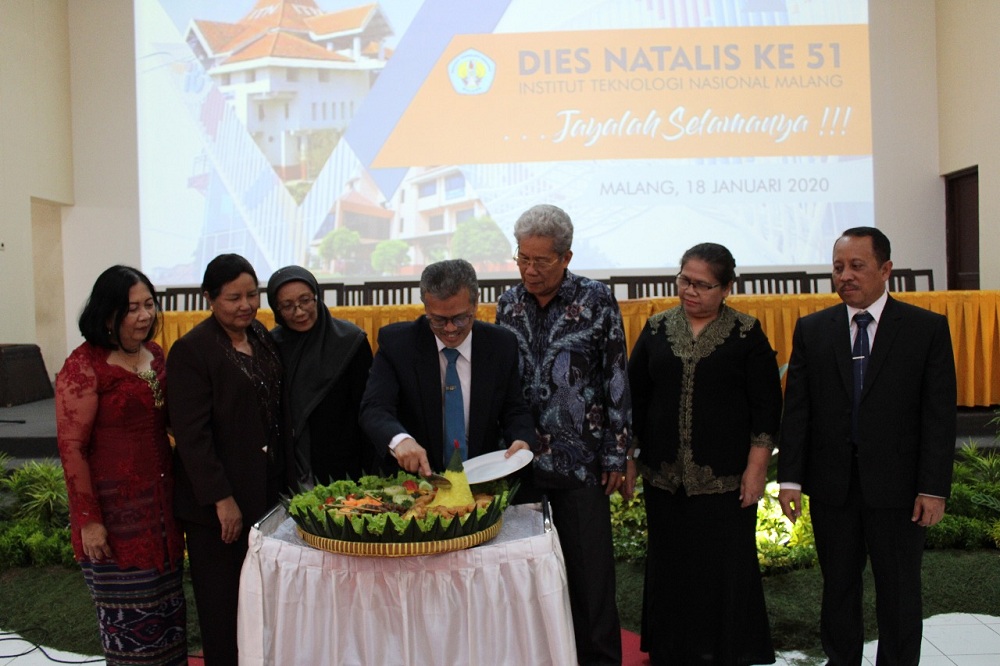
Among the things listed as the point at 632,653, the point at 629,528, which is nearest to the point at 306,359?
the point at 632,653

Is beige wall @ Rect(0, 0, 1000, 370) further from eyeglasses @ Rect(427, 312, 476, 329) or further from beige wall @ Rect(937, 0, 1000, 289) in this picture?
eyeglasses @ Rect(427, 312, 476, 329)

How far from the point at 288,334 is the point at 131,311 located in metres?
0.46

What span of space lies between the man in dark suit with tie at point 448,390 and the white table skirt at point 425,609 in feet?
1.27

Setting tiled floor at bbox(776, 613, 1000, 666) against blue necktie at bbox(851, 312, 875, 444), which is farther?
tiled floor at bbox(776, 613, 1000, 666)

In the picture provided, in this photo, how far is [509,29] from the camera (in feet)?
26.0

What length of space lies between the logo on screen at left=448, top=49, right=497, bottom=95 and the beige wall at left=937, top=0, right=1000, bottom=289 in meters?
4.42

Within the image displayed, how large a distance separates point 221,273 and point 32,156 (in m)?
7.42

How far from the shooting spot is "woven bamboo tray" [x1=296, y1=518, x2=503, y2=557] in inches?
67.2

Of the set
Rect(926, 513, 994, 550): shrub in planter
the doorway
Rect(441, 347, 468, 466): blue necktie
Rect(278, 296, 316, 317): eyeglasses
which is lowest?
Rect(926, 513, 994, 550): shrub in planter

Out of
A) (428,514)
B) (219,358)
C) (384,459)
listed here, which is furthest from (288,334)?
(428,514)

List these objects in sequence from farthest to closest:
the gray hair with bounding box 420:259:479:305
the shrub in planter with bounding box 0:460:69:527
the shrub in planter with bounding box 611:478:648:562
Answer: the shrub in planter with bounding box 0:460:69:527 < the shrub in planter with bounding box 611:478:648:562 < the gray hair with bounding box 420:259:479:305

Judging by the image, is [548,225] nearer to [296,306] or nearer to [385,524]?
[296,306]

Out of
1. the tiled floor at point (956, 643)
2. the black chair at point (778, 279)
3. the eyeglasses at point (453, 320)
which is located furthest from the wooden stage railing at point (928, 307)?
the eyeglasses at point (453, 320)

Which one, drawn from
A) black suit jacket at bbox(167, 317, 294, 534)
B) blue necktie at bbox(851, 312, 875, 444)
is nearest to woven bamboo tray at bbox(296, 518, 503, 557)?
black suit jacket at bbox(167, 317, 294, 534)
